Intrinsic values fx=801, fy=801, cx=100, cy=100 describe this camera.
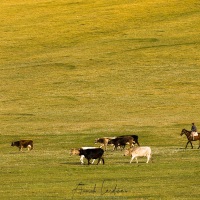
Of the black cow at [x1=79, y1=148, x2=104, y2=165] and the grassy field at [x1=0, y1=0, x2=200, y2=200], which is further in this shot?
the black cow at [x1=79, y1=148, x2=104, y2=165]

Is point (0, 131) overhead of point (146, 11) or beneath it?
beneath

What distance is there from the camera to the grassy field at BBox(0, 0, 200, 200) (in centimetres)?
2877

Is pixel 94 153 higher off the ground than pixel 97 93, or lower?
higher

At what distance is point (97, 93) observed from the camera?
2704 inches

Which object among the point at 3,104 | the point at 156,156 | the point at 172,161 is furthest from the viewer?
the point at 3,104

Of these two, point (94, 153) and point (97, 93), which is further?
point (97, 93)

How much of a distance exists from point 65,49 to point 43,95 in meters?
18.7

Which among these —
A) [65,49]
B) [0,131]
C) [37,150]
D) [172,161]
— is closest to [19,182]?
[172,161]

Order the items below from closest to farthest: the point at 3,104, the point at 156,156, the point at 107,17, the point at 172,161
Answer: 1. the point at 172,161
2. the point at 156,156
3. the point at 3,104
4. the point at 107,17

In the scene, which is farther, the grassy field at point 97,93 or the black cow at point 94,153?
the black cow at point 94,153

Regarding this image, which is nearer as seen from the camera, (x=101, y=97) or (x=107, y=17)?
(x=101, y=97)

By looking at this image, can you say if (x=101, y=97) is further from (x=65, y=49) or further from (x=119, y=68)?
(x=65, y=49)

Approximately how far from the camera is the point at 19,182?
28.5m

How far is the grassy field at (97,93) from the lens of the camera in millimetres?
28766
